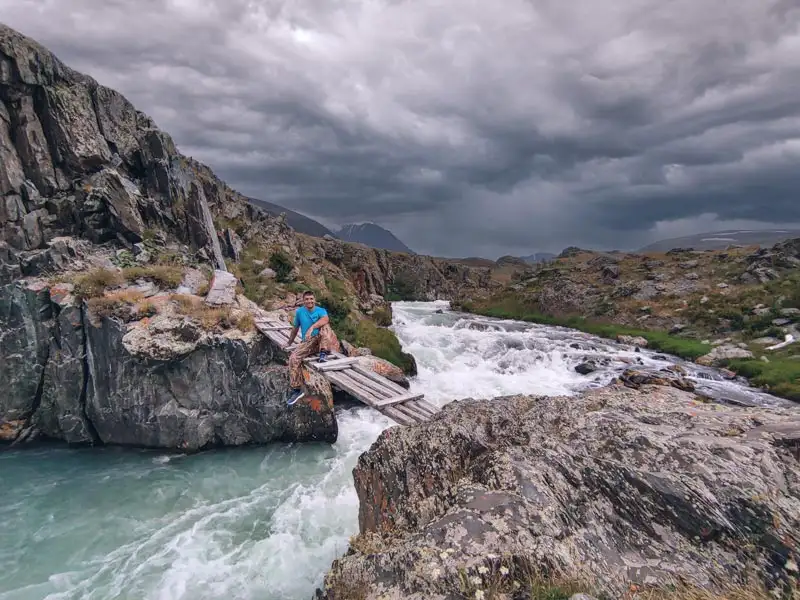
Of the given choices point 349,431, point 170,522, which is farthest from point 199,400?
point 349,431

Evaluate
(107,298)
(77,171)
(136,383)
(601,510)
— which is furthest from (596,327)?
(77,171)

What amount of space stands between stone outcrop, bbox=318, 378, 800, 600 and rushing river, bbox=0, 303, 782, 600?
6878 mm

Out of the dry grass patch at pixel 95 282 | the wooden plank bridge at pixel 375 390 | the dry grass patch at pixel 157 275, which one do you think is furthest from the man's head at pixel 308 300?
the dry grass patch at pixel 157 275

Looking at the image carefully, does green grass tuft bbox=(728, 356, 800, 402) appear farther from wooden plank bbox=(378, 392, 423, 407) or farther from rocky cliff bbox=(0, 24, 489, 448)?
wooden plank bbox=(378, 392, 423, 407)

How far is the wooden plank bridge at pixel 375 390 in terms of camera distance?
34.8 feet

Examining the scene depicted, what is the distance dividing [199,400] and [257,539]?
7.23 metres

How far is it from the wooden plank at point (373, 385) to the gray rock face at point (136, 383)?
5.41 meters

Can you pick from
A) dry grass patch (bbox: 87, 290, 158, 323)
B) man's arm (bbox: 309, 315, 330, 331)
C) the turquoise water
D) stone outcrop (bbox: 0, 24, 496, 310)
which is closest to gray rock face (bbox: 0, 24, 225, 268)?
stone outcrop (bbox: 0, 24, 496, 310)

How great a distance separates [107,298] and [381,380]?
518 inches

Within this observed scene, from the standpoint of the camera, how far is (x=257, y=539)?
1230 centimetres

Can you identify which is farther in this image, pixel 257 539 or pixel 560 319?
pixel 560 319

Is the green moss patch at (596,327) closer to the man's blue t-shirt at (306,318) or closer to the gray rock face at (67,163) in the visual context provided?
the man's blue t-shirt at (306,318)

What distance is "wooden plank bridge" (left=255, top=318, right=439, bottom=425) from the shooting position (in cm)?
1062

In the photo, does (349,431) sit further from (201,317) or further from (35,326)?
(35,326)
